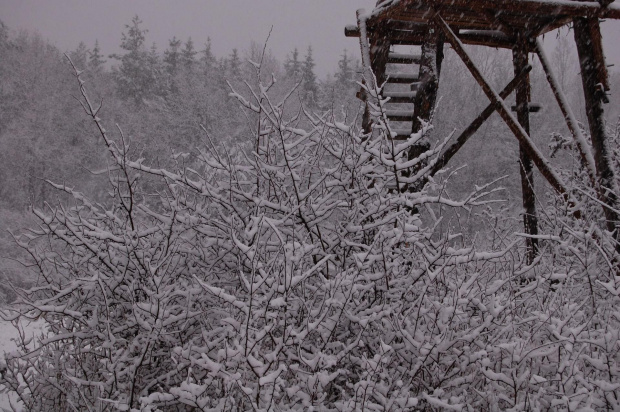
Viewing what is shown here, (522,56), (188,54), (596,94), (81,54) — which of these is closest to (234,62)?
(188,54)

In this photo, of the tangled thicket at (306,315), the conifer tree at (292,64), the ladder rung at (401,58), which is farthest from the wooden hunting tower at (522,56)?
the conifer tree at (292,64)

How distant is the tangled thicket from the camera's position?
1880 mm

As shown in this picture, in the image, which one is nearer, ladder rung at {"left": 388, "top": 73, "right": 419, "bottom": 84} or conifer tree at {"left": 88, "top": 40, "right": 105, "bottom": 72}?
ladder rung at {"left": 388, "top": 73, "right": 419, "bottom": 84}

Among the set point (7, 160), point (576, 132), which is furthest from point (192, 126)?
point (576, 132)

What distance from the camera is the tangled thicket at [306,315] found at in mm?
1880

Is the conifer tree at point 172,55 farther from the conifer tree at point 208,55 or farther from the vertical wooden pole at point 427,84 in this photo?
the vertical wooden pole at point 427,84

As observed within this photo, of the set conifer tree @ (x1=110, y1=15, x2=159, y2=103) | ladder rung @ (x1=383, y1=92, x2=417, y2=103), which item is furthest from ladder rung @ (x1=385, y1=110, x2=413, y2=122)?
conifer tree @ (x1=110, y1=15, x2=159, y2=103)

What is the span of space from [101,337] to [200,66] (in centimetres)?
3147

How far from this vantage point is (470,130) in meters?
4.54

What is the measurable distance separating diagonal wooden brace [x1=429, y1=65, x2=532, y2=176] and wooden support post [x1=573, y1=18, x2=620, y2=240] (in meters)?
0.60

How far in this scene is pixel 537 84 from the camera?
2739 centimetres

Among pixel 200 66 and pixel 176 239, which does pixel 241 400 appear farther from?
pixel 200 66

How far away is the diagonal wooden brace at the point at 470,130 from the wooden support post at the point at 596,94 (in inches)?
23.8

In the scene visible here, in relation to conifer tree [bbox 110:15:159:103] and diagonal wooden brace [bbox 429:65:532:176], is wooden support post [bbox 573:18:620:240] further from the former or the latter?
conifer tree [bbox 110:15:159:103]
